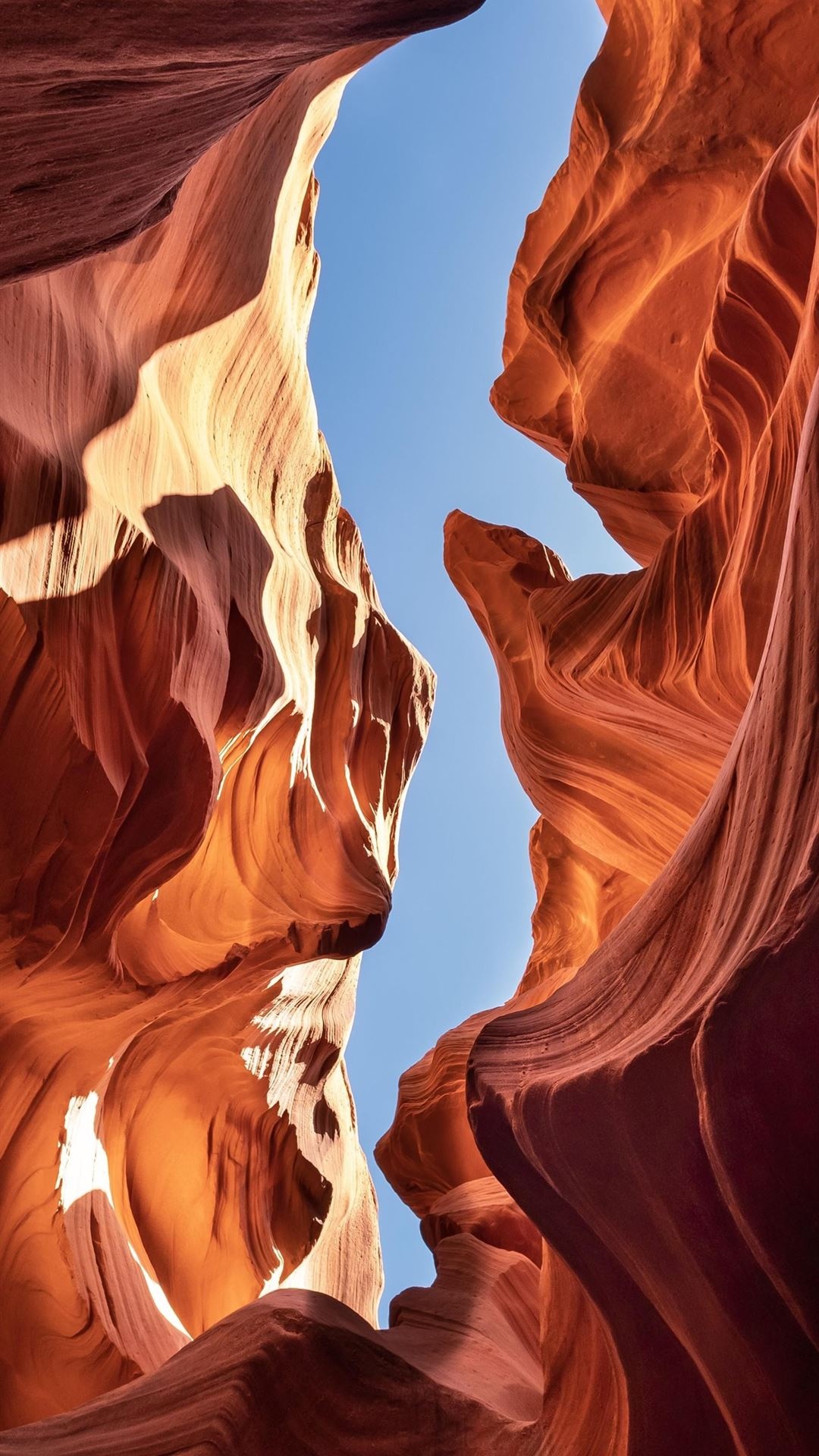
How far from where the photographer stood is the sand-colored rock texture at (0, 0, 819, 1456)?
8.90 ft

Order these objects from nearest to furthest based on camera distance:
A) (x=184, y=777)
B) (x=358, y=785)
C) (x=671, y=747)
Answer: (x=671, y=747)
(x=184, y=777)
(x=358, y=785)

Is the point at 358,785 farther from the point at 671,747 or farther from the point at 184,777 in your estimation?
the point at 671,747

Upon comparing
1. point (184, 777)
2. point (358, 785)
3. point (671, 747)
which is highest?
point (358, 785)

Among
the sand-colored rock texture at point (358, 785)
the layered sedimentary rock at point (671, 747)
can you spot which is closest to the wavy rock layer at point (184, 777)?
the sand-colored rock texture at point (358, 785)

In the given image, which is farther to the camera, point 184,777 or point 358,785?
point 358,785

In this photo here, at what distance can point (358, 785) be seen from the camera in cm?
876

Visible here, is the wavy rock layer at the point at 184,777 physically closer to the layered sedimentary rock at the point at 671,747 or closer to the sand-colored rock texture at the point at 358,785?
the sand-colored rock texture at the point at 358,785

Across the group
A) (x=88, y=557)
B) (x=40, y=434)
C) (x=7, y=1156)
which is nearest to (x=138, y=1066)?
(x=7, y=1156)

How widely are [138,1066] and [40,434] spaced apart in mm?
4093

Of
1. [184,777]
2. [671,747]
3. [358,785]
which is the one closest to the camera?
[671,747]

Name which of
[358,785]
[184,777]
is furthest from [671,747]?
[358,785]

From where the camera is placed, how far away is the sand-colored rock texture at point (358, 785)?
2.71 m

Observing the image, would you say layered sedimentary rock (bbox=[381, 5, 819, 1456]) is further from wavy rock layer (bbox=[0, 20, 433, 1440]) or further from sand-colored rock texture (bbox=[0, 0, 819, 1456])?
wavy rock layer (bbox=[0, 20, 433, 1440])

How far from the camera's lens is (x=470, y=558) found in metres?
8.27
